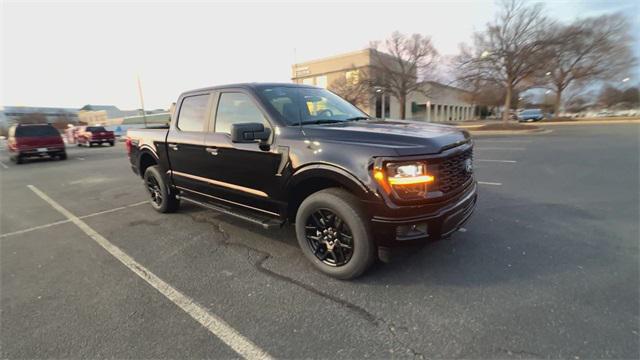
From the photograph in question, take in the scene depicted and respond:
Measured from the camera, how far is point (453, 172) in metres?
2.94

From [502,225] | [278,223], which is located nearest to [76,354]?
[278,223]

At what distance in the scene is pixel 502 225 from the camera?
428cm

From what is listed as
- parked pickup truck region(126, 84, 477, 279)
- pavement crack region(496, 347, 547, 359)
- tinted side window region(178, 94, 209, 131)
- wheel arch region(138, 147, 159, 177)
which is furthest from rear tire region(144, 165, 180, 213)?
pavement crack region(496, 347, 547, 359)

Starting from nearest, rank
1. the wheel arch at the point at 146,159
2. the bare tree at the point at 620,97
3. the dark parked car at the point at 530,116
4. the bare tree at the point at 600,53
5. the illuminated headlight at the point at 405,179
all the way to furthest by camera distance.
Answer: the illuminated headlight at the point at 405,179 < the wheel arch at the point at 146,159 < the bare tree at the point at 600,53 < the dark parked car at the point at 530,116 < the bare tree at the point at 620,97

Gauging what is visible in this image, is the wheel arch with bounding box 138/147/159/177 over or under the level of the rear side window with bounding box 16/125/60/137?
under

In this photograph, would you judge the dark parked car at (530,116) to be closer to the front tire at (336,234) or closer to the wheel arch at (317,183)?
the wheel arch at (317,183)

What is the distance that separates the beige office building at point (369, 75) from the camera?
138 feet

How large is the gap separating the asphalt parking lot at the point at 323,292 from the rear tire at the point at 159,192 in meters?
0.35

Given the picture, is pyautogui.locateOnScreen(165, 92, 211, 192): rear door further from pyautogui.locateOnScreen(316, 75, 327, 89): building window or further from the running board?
pyautogui.locateOnScreen(316, 75, 327, 89): building window

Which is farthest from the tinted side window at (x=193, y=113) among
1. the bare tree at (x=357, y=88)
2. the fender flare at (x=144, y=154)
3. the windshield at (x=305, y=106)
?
the bare tree at (x=357, y=88)

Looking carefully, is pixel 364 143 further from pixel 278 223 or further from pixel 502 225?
pixel 502 225

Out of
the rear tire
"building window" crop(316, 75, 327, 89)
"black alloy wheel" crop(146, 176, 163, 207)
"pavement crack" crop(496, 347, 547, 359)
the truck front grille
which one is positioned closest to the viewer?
"pavement crack" crop(496, 347, 547, 359)

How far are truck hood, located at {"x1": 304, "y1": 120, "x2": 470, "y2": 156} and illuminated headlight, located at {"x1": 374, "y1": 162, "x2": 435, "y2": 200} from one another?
12cm

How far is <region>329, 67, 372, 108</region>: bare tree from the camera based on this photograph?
39044 mm
